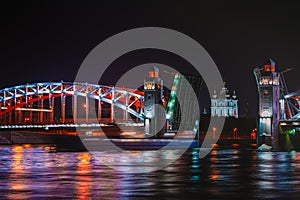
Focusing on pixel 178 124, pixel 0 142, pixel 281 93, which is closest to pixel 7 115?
pixel 0 142

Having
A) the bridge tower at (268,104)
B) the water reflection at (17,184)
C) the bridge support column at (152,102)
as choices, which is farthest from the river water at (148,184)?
the bridge support column at (152,102)

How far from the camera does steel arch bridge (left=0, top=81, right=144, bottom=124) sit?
343 feet

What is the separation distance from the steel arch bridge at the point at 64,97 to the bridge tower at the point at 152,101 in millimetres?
6070

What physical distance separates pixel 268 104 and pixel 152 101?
2108 cm

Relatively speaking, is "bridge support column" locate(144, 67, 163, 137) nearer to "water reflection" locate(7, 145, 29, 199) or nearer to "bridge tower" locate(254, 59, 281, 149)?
"bridge tower" locate(254, 59, 281, 149)

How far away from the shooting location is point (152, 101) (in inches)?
3661

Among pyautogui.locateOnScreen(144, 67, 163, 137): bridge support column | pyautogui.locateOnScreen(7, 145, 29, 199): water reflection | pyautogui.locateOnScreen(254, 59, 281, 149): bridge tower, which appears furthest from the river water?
pyautogui.locateOnScreen(144, 67, 163, 137): bridge support column

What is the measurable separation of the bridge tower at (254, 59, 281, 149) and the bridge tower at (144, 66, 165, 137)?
19149 millimetres

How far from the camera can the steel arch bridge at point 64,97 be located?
343 feet

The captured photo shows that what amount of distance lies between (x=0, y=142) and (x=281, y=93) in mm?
49332

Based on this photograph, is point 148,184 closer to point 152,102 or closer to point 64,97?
point 152,102

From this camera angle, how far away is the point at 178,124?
10306cm

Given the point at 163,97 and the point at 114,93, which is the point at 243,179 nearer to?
the point at 163,97

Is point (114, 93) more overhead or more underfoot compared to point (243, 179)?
more overhead
